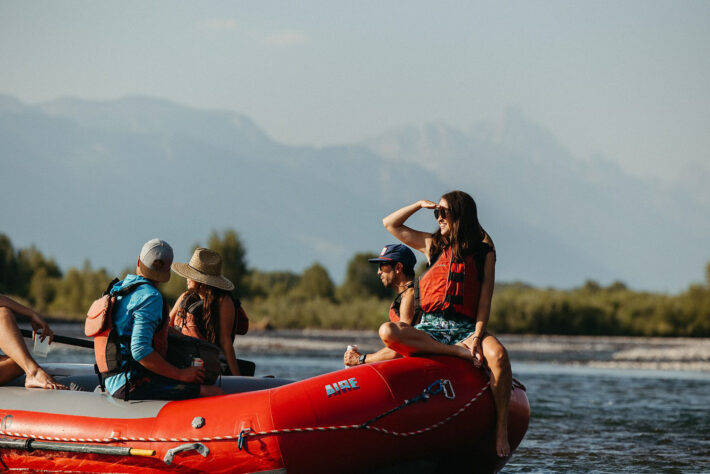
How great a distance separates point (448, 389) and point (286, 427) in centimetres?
119

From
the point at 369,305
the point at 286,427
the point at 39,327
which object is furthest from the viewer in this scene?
the point at 369,305

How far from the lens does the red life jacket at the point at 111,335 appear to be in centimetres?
711

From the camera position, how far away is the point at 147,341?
7.01m

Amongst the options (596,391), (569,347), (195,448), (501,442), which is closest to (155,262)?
(195,448)

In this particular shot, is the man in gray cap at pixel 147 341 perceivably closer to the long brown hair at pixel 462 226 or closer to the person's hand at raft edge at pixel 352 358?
the person's hand at raft edge at pixel 352 358

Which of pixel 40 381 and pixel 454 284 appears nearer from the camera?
pixel 454 284

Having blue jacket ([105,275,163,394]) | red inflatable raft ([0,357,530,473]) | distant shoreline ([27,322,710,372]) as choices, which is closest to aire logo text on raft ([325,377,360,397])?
red inflatable raft ([0,357,530,473])

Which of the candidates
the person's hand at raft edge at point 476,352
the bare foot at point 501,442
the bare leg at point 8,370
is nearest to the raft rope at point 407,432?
the person's hand at raft edge at point 476,352

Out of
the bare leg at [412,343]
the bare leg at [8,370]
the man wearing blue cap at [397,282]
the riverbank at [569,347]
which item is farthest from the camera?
the riverbank at [569,347]

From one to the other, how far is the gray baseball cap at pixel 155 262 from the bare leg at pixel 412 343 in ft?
5.15

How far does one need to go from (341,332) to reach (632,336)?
1227cm

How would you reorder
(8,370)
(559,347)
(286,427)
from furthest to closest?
1. (559,347)
2. (8,370)
3. (286,427)

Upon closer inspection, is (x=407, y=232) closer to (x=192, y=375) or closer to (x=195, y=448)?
(x=192, y=375)

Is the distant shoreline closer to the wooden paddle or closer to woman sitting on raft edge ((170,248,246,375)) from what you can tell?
the wooden paddle
